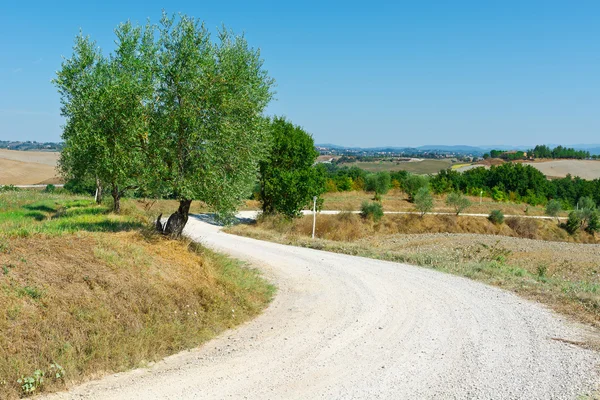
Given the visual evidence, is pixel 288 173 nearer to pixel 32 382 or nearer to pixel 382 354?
pixel 382 354

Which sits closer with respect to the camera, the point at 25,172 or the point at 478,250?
the point at 478,250

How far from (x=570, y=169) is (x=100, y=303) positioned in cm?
16178

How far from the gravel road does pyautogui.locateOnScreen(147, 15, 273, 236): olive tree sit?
4083mm

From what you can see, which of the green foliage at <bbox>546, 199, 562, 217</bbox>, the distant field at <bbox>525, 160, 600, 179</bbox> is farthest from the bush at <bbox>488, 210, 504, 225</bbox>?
the distant field at <bbox>525, 160, 600, 179</bbox>

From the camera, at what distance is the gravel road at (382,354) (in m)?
8.44

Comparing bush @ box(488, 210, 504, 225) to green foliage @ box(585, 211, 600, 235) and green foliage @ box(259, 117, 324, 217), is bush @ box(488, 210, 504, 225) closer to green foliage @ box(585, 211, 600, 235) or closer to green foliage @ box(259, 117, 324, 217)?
green foliage @ box(585, 211, 600, 235)

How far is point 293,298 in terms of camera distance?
15.2 m

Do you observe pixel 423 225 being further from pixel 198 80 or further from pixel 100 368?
pixel 100 368

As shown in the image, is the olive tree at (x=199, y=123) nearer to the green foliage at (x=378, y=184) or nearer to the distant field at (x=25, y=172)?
the green foliage at (x=378, y=184)

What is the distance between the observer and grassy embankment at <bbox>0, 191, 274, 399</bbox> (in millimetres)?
8578

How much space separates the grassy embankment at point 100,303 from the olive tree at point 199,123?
6.23 ft

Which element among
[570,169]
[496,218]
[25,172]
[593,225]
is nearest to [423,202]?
[496,218]

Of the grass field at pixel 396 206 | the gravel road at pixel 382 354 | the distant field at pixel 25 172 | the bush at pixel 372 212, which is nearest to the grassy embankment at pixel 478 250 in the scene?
the bush at pixel 372 212

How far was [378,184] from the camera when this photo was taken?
3088 inches
